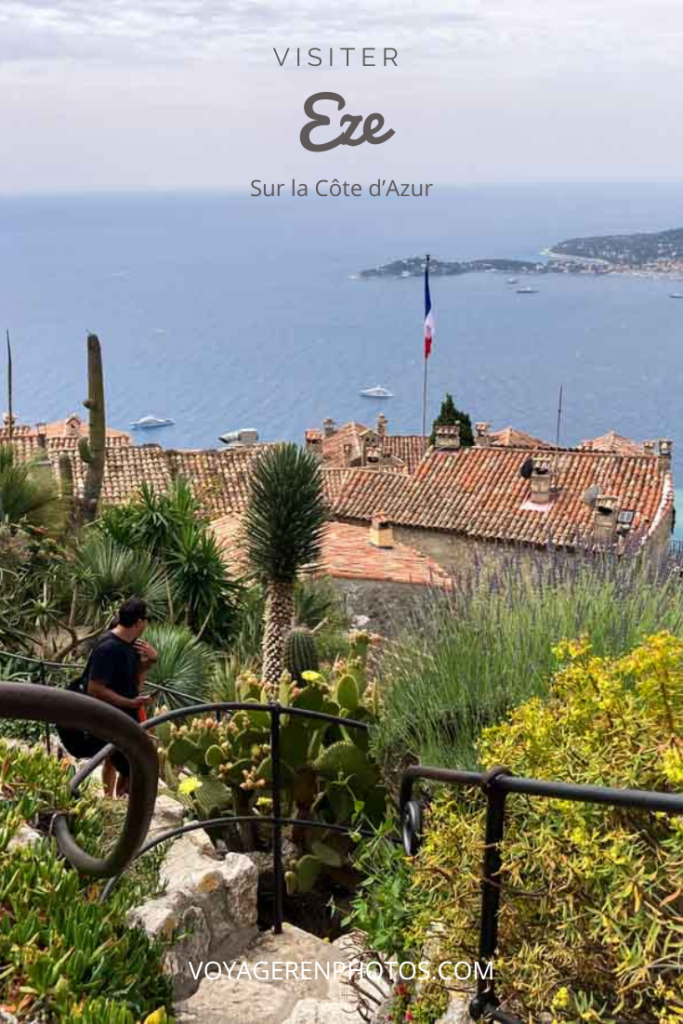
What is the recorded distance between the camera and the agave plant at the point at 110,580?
10695 millimetres

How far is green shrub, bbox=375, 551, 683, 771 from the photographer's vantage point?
4434 millimetres

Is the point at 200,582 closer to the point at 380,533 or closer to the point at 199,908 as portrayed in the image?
the point at 199,908

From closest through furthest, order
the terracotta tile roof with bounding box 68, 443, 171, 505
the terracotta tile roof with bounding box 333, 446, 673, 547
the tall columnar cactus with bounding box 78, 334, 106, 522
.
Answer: the tall columnar cactus with bounding box 78, 334, 106, 522 < the terracotta tile roof with bounding box 333, 446, 673, 547 < the terracotta tile roof with bounding box 68, 443, 171, 505

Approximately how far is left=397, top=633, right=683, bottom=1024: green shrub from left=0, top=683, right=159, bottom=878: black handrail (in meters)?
0.86

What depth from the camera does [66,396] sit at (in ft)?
427

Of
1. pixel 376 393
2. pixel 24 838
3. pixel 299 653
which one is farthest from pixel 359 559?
pixel 376 393

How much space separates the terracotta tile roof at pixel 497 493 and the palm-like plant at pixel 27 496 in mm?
16147

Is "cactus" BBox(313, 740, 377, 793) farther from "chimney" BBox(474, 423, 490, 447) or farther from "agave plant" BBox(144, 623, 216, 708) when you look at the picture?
"chimney" BBox(474, 423, 490, 447)

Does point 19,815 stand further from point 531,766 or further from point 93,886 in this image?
point 531,766

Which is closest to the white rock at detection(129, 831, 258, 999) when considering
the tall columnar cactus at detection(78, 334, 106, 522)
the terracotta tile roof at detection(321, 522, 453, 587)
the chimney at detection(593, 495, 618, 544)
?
the tall columnar cactus at detection(78, 334, 106, 522)

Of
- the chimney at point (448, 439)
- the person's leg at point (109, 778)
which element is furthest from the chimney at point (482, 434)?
the person's leg at point (109, 778)

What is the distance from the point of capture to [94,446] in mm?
15375

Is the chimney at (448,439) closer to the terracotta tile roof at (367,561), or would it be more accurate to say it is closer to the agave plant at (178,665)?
the terracotta tile roof at (367,561)

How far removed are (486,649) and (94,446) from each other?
11512mm
